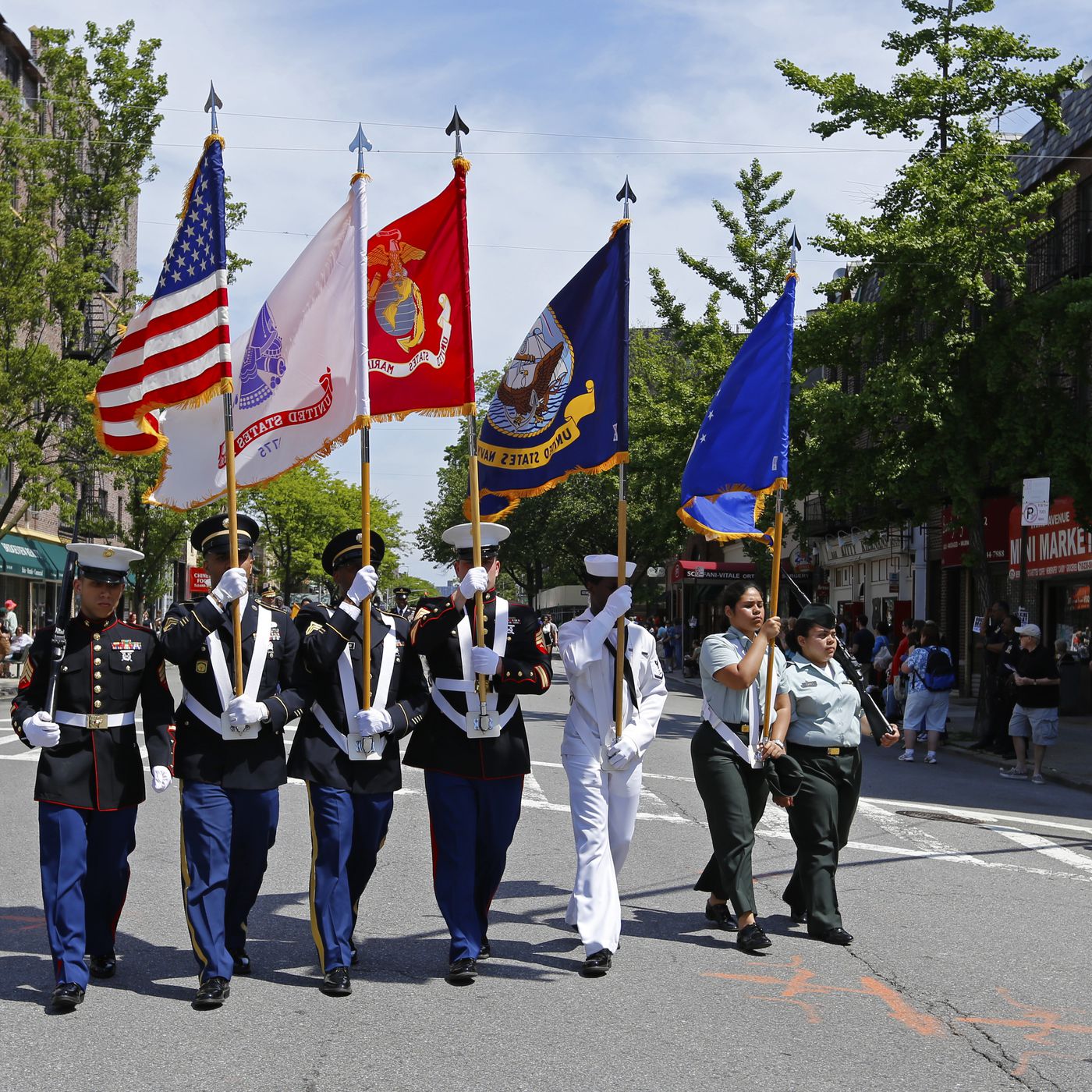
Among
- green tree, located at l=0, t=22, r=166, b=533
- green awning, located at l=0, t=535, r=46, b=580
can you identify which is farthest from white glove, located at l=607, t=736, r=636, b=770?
green awning, located at l=0, t=535, r=46, b=580

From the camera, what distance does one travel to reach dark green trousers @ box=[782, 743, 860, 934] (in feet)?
23.3

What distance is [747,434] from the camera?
845cm

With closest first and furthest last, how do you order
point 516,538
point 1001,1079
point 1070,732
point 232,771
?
point 1001,1079
point 232,771
point 1070,732
point 516,538

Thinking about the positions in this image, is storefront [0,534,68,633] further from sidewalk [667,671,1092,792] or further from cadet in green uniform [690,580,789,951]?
cadet in green uniform [690,580,789,951]

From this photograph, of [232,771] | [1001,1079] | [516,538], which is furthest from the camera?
[516,538]

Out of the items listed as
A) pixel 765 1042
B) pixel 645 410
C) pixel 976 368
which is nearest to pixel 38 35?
pixel 645 410

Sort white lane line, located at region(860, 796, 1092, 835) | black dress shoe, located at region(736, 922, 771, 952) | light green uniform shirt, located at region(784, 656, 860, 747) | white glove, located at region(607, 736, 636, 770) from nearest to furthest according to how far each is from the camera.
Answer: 1. white glove, located at region(607, 736, 636, 770)
2. black dress shoe, located at region(736, 922, 771, 952)
3. light green uniform shirt, located at region(784, 656, 860, 747)
4. white lane line, located at region(860, 796, 1092, 835)

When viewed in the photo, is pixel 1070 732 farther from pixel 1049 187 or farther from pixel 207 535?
pixel 207 535

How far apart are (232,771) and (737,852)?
253 cm

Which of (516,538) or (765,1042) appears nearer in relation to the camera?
(765,1042)

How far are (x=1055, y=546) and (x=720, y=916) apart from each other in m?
20.9

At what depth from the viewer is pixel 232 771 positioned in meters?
5.95

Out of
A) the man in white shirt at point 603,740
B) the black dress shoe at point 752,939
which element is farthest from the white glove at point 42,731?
the black dress shoe at point 752,939

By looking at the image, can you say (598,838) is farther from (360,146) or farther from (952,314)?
(952,314)
